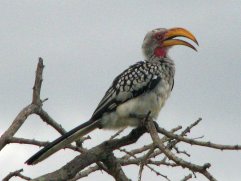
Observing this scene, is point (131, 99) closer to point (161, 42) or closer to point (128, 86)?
point (128, 86)

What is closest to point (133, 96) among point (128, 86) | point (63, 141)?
point (128, 86)

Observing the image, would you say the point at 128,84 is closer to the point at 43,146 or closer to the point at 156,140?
the point at 43,146

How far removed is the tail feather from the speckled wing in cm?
17

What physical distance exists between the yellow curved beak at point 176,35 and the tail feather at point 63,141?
6.47ft

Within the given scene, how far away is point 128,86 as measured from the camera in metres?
6.72

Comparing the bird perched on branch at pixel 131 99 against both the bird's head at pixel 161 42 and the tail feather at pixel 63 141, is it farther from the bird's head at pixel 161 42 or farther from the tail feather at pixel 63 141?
the bird's head at pixel 161 42

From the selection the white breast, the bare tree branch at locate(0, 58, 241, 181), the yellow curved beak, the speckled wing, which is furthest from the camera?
the yellow curved beak

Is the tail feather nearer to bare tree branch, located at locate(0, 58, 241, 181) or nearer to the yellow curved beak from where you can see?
bare tree branch, located at locate(0, 58, 241, 181)

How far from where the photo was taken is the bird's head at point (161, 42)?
7890 millimetres

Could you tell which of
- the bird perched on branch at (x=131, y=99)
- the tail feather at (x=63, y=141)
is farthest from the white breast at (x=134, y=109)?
the tail feather at (x=63, y=141)

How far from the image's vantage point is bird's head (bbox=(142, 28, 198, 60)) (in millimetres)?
7890

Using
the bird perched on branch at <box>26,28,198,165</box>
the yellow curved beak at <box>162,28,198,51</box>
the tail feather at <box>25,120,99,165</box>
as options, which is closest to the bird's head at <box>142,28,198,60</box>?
the yellow curved beak at <box>162,28,198,51</box>

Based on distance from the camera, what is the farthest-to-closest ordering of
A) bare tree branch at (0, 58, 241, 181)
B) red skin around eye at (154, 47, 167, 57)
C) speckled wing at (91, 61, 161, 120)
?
red skin around eye at (154, 47, 167, 57) → speckled wing at (91, 61, 161, 120) → bare tree branch at (0, 58, 241, 181)

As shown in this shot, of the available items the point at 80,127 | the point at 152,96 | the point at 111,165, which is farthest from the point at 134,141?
the point at 152,96
